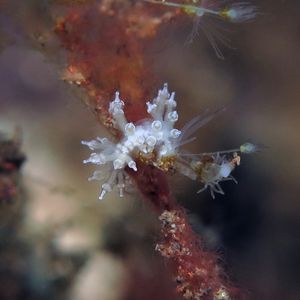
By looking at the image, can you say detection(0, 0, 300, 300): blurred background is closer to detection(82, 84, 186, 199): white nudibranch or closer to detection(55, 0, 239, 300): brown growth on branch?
detection(55, 0, 239, 300): brown growth on branch

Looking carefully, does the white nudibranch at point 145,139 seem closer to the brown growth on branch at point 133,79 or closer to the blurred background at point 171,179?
the brown growth on branch at point 133,79

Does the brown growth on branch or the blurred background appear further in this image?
the blurred background

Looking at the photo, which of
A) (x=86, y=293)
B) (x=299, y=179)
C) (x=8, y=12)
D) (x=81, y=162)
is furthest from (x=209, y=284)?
(x=8, y=12)

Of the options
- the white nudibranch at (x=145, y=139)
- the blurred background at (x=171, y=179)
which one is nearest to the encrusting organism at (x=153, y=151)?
the white nudibranch at (x=145, y=139)

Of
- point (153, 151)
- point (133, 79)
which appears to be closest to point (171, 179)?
point (153, 151)

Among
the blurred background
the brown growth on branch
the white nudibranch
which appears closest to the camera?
the white nudibranch

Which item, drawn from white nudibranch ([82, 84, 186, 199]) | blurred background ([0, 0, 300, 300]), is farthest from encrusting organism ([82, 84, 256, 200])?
blurred background ([0, 0, 300, 300])
